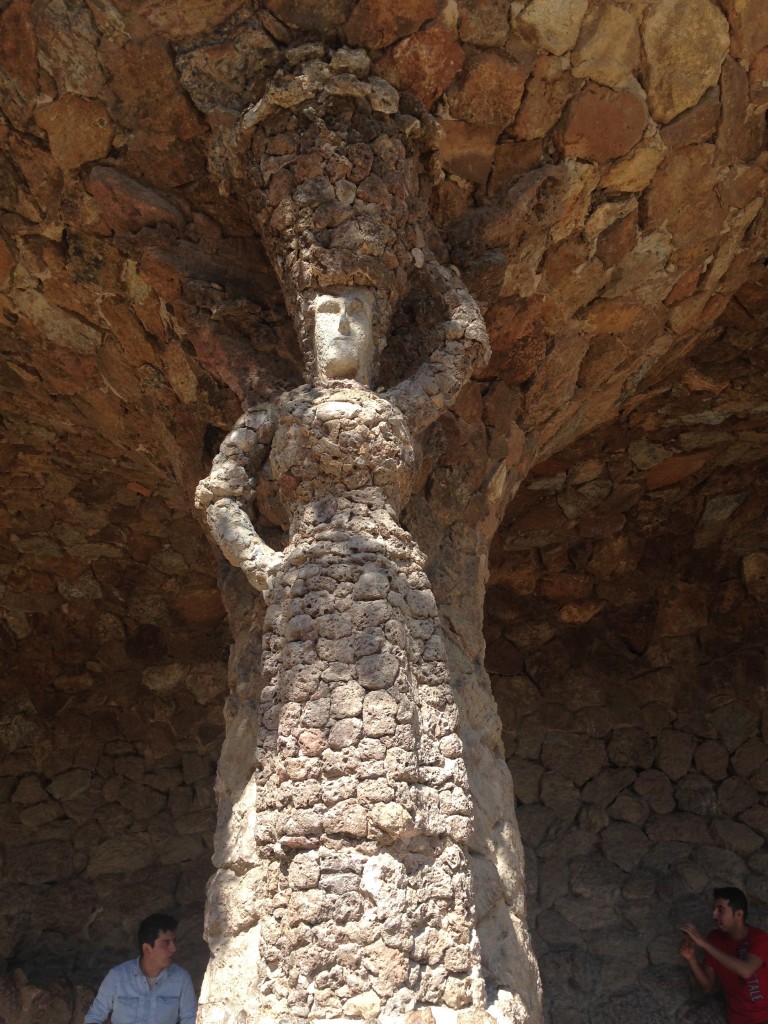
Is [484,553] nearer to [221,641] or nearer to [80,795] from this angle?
[221,641]

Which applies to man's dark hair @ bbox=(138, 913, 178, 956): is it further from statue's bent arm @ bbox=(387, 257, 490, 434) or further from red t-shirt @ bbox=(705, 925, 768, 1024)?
red t-shirt @ bbox=(705, 925, 768, 1024)

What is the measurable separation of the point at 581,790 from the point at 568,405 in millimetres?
2004

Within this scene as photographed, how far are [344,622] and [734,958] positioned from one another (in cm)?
239

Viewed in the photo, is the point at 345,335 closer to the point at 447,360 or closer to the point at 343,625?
the point at 447,360

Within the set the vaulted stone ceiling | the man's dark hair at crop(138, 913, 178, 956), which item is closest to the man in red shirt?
the vaulted stone ceiling

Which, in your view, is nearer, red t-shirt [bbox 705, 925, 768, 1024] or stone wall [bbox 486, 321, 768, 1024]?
red t-shirt [bbox 705, 925, 768, 1024]

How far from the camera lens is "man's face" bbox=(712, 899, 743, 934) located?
10.9 ft

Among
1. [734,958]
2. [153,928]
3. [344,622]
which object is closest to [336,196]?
[344,622]

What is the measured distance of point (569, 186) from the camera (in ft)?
7.55

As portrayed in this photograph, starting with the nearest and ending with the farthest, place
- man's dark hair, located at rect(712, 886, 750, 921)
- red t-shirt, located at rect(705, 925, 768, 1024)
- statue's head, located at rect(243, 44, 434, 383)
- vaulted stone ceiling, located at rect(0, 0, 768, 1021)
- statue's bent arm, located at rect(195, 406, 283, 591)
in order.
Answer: statue's bent arm, located at rect(195, 406, 283, 591) < statue's head, located at rect(243, 44, 434, 383) < vaulted stone ceiling, located at rect(0, 0, 768, 1021) < red t-shirt, located at rect(705, 925, 768, 1024) < man's dark hair, located at rect(712, 886, 750, 921)

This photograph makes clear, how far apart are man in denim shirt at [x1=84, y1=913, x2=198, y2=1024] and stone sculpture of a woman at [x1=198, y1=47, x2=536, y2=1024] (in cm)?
109

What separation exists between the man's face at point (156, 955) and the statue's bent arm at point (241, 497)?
53.7 inches

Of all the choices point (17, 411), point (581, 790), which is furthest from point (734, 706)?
point (17, 411)

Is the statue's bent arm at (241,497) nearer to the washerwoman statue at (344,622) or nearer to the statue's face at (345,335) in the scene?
the washerwoman statue at (344,622)
